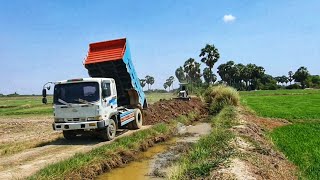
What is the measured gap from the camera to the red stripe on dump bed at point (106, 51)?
62.2ft

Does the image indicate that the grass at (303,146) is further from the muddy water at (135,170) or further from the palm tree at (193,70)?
the palm tree at (193,70)

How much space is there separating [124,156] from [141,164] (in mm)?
848

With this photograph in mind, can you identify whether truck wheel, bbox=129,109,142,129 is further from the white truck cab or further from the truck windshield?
the truck windshield

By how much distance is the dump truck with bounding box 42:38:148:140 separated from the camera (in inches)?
647

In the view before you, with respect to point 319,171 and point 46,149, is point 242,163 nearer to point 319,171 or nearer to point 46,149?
point 319,171

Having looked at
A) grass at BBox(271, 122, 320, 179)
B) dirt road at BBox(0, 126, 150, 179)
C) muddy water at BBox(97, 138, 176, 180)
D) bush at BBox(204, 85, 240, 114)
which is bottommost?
muddy water at BBox(97, 138, 176, 180)

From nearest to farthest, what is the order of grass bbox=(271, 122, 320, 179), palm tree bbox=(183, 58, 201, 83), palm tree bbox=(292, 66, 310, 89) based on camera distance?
grass bbox=(271, 122, 320, 179)
palm tree bbox=(183, 58, 201, 83)
palm tree bbox=(292, 66, 310, 89)

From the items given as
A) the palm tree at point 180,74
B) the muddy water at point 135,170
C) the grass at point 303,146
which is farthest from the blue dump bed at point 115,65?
the palm tree at point 180,74

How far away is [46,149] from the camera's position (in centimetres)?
1532

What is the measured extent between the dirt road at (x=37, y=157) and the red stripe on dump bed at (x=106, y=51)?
13.5 feet

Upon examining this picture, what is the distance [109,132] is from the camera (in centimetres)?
1736

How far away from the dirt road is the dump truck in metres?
0.69

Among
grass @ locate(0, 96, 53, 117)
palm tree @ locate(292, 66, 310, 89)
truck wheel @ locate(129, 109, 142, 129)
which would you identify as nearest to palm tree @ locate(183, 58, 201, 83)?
grass @ locate(0, 96, 53, 117)

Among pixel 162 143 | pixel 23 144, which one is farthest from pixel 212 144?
pixel 23 144
